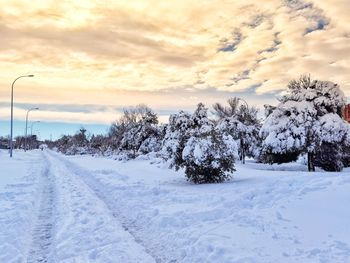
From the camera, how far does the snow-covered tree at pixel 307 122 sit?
24.4 metres

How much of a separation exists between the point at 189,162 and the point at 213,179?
137 cm

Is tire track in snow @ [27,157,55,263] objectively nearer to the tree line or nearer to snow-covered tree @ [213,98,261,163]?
the tree line

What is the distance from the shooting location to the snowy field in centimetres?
752

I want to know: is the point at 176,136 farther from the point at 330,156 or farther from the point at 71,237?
the point at 330,156

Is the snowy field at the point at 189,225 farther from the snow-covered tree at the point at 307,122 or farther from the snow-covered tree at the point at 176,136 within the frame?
the snow-covered tree at the point at 307,122

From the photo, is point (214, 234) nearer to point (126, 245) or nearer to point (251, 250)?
point (251, 250)

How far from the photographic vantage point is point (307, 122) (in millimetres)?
24656

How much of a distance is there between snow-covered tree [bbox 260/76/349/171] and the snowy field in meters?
10.8

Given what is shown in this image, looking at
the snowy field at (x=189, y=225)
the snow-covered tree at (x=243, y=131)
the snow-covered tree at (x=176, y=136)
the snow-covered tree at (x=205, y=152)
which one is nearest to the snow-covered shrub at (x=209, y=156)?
the snow-covered tree at (x=205, y=152)

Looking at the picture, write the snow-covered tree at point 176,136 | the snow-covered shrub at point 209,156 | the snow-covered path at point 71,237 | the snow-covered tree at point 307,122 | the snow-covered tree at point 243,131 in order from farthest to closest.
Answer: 1. the snow-covered tree at point 243,131
2. the snow-covered tree at point 307,122
3. the snow-covered tree at point 176,136
4. the snow-covered shrub at point 209,156
5. the snow-covered path at point 71,237

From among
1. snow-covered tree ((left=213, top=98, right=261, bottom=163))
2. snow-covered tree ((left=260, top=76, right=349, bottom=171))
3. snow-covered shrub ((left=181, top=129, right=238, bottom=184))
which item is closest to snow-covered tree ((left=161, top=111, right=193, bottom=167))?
snow-covered shrub ((left=181, top=129, right=238, bottom=184))

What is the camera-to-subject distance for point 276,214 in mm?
10102

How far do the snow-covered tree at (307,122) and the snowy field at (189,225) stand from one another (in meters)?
10.8

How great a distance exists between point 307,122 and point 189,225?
16.7 m
